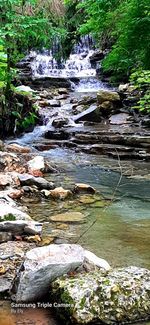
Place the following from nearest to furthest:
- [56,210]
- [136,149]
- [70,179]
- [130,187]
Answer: [56,210] → [130,187] → [70,179] → [136,149]

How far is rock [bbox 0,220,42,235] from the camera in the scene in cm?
380

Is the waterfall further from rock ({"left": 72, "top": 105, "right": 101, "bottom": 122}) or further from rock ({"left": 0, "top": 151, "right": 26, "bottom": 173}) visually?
rock ({"left": 0, "top": 151, "right": 26, "bottom": 173})

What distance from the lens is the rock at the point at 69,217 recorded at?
4.65 m

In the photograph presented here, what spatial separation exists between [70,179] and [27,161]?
4.34ft

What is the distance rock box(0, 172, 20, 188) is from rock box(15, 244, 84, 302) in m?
3.04

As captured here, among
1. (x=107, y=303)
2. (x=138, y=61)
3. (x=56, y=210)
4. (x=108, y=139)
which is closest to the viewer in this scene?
(x=107, y=303)

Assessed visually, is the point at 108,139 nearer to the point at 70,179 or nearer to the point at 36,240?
the point at 70,179

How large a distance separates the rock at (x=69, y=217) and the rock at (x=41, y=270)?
1678mm

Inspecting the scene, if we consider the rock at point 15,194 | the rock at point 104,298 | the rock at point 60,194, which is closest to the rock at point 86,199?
the rock at point 60,194

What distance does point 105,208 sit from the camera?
5188 mm

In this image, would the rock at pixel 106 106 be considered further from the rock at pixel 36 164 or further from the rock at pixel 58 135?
the rock at pixel 36 164

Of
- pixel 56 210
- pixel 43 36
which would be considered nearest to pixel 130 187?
pixel 56 210

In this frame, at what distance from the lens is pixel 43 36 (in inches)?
402

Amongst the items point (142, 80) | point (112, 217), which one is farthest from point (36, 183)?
point (142, 80)
